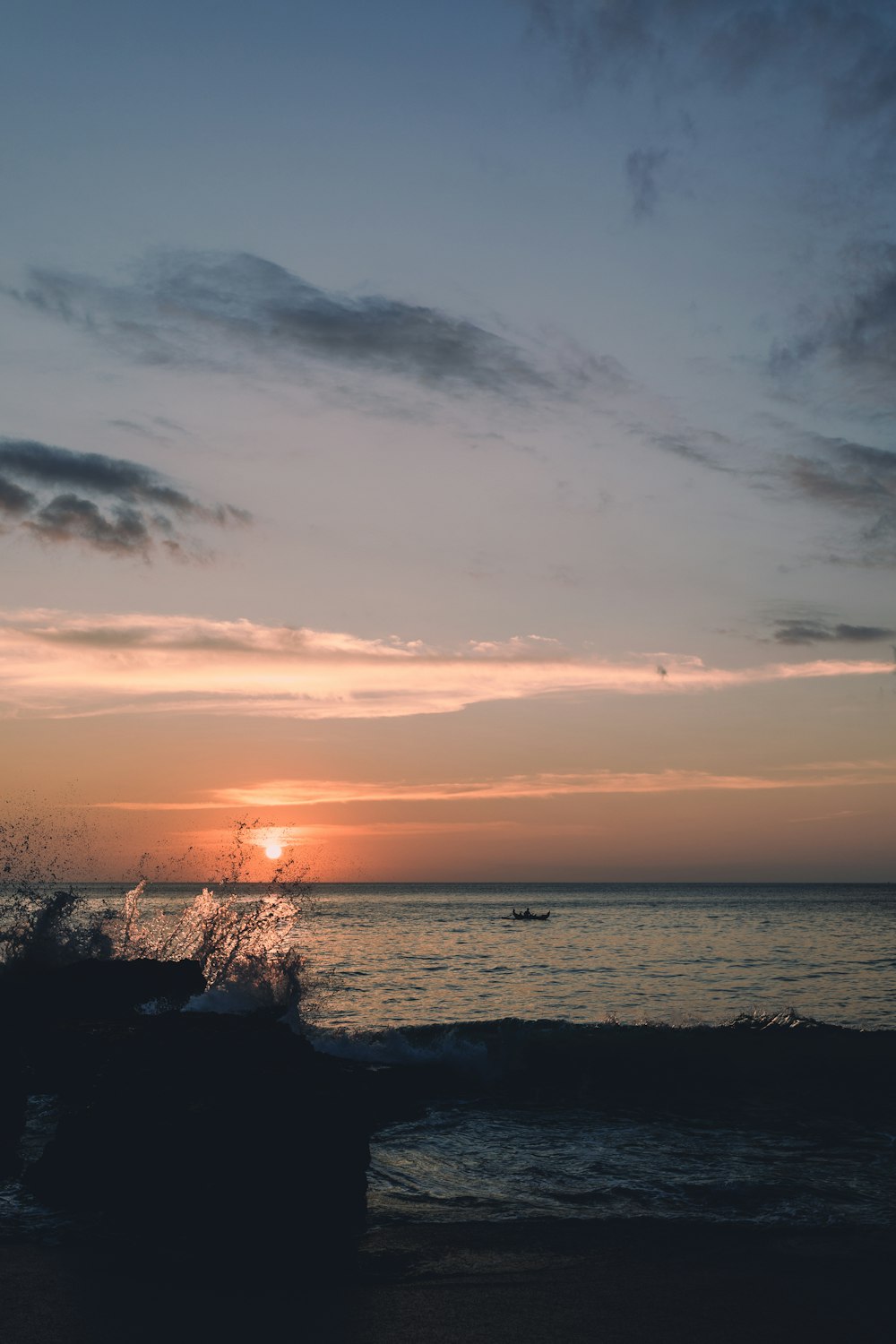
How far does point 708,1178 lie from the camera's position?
12.7 meters

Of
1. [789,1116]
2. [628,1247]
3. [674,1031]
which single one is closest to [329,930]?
[674,1031]

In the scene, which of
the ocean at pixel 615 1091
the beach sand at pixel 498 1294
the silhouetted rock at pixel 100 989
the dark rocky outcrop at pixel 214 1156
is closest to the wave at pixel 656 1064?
the ocean at pixel 615 1091

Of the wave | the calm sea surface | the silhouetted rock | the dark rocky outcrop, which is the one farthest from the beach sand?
the calm sea surface

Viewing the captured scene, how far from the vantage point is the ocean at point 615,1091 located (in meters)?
11.9

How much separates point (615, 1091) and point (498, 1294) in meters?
10.7

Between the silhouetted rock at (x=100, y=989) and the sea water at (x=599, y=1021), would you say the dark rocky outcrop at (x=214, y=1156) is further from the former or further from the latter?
the silhouetted rock at (x=100, y=989)

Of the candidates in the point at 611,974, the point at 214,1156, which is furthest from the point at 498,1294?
the point at 611,974

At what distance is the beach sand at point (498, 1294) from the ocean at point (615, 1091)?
42.2 inches

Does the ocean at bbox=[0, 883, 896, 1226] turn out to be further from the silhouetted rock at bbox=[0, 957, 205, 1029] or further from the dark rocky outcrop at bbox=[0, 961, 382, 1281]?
the silhouetted rock at bbox=[0, 957, 205, 1029]

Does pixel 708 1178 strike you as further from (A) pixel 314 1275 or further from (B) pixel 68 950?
(B) pixel 68 950

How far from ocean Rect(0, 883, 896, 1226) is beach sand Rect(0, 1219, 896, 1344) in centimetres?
107

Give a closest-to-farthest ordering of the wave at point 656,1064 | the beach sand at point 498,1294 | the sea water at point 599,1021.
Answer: the beach sand at point 498,1294, the sea water at point 599,1021, the wave at point 656,1064

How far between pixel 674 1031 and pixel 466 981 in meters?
16.0

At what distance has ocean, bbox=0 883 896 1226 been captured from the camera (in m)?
11.9
